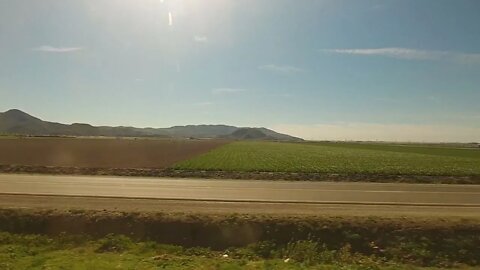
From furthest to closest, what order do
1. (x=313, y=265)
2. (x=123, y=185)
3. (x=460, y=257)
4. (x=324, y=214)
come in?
(x=123, y=185) → (x=324, y=214) → (x=460, y=257) → (x=313, y=265)

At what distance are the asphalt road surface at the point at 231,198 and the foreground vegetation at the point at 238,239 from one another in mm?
1937

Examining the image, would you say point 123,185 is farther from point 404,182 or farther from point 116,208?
point 404,182

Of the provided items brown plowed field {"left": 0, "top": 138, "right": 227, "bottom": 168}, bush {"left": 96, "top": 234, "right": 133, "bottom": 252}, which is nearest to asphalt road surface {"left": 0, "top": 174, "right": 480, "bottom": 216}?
bush {"left": 96, "top": 234, "right": 133, "bottom": 252}

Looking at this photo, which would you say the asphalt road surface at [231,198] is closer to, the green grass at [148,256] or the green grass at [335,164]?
the green grass at [148,256]

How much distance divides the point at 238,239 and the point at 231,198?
20.6ft

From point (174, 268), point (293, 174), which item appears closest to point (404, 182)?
point (293, 174)

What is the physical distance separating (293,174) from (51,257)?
2622cm

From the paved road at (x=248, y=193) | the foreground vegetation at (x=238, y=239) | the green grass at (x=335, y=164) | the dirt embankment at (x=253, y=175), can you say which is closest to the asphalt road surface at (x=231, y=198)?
the paved road at (x=248, y=193)

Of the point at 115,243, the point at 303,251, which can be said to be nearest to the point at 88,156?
the point at 115,243

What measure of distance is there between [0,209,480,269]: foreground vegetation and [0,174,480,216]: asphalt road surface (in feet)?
6.35

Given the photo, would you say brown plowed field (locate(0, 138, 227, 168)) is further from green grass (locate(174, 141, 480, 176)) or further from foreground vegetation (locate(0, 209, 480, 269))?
foreground vegetation (locate(0, 209, 480, 269))

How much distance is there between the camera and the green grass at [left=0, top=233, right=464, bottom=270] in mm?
12645

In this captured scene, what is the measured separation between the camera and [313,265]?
13.2m

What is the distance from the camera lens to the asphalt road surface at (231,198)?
19000 mm
